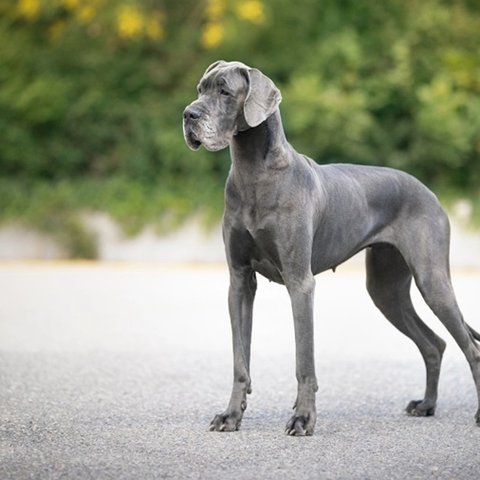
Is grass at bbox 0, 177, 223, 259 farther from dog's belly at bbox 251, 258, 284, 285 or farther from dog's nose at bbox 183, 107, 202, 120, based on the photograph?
dog's nose at bbox 183, 107, 202, 120

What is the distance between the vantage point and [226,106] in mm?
5785

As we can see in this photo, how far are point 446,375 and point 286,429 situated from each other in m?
2.68

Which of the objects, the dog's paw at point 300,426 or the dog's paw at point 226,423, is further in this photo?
the dog's paw at point 226,423

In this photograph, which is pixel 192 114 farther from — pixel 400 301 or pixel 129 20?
pixel 129 20

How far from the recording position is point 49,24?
24.5 metres

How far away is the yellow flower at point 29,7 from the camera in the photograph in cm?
2369

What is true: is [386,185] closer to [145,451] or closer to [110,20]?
[145,451]

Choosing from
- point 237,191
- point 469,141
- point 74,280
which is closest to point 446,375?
point 237,191

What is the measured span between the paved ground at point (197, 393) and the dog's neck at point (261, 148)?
1.36 metres

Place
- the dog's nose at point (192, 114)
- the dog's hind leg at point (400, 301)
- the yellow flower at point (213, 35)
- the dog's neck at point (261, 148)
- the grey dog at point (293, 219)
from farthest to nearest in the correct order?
the yellow flower at point (213, 35) < the dog's hind leg at point (400, 301) < the dog's neck at point (261, 148) < the grey dog at point (293, 219) < the dog's nose at point (192, 114)

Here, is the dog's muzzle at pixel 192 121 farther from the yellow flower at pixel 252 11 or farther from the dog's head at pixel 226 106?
the yellow flower at pixel 252 11

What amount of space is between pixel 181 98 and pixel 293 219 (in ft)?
53.8

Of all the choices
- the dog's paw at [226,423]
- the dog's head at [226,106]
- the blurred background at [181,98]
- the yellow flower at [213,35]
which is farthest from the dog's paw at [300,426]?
the yellow flower at [213,35]

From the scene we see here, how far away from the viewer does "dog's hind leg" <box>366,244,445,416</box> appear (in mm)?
6785
